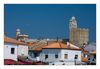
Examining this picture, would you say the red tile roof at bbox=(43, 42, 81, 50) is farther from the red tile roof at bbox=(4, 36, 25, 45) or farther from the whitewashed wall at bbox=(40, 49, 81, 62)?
the red tile roof at bbox=(4, 36, 25, 45)

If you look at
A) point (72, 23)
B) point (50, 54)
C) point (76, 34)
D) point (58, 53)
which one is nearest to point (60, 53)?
point (58, 53)

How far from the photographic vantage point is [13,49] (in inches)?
394

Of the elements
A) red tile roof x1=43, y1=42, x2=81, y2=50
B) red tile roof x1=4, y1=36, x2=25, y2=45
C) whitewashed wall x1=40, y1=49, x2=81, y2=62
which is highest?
red tile roof x1=4, y1=36, x2=25, y2=45

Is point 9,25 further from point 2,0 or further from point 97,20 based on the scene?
point 97,20

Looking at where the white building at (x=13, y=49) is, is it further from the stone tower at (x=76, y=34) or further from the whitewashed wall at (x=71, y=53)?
the stone tower at (x=76, y=34)

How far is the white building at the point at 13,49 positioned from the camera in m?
9.93

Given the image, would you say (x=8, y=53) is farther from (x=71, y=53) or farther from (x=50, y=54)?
(x=71, y=53)

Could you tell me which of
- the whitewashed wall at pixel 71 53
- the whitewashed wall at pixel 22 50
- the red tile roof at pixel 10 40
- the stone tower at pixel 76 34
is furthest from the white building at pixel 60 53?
the red tile roof at pixel 10 40

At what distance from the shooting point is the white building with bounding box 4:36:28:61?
9.93 meters

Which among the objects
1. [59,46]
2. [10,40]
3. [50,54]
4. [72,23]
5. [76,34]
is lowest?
[50,54]

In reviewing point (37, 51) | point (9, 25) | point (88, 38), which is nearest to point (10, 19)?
point (9, 25)

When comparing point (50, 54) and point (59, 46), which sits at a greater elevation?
point (59, 46)

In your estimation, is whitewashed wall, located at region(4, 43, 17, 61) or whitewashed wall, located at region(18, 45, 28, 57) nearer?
whitewashed wall, located at region(4, 43, 17, 61)

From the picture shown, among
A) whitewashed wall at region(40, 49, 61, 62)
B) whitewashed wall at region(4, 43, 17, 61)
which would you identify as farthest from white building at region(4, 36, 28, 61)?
whitewashed wall at region(40, 49, 61, 62)
